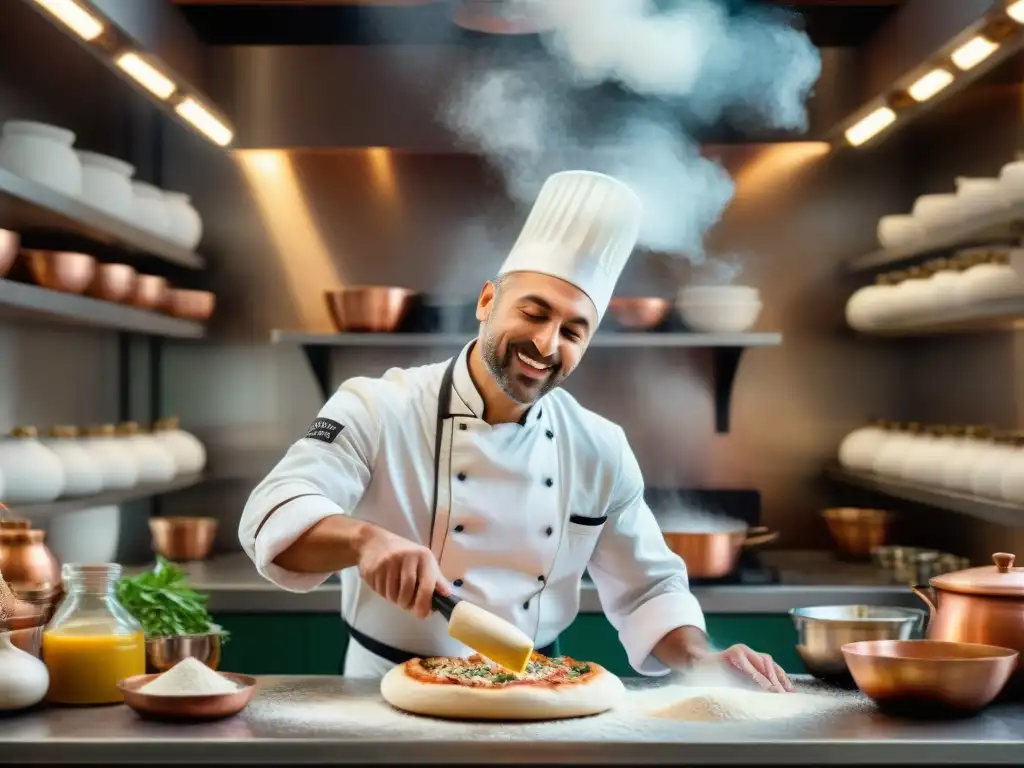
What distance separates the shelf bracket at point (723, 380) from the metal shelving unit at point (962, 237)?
521mm

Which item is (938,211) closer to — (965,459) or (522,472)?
(965,459)

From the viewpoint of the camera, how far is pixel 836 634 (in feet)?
6.35

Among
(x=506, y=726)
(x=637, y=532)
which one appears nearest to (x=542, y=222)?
(x=637, y=532)

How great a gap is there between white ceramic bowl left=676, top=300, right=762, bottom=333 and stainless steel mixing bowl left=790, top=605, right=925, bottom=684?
1.88 metres

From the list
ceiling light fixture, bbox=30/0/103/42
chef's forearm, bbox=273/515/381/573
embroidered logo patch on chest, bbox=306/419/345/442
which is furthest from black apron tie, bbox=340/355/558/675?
ceiling light fixture, bbox=30/0/103/42

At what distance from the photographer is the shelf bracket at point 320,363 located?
4094mm

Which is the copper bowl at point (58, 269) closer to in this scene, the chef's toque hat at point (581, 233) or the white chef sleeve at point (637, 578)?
the chef's toque hat at point (581, 233)

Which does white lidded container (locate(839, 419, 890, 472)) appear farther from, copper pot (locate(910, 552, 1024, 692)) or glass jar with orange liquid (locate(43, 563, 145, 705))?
glass jar with orange liquid (locate(43, 563, 145, 705))

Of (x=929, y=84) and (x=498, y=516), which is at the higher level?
(x=929, y=84)

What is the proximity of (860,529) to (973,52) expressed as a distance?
159 centimetres

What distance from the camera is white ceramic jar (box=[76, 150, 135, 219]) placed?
3197 mm

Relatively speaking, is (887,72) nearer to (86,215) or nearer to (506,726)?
(86,215)

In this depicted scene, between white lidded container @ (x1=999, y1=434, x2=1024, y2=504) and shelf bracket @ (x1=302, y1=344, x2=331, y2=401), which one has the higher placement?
shelf bracket @ (x1=302, y1=344, x2=331, y2=401)

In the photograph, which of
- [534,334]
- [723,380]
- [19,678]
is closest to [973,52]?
[723,380]
